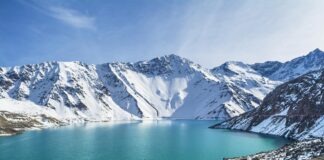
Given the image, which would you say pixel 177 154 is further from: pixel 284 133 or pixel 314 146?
pixel 284 133

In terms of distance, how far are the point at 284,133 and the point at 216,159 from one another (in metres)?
86.0

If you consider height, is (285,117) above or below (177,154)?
above

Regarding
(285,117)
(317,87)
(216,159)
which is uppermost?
(317,87)

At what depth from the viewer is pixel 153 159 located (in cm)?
10331

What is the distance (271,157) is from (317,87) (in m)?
136

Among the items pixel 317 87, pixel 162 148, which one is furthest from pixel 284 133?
pixel 162 148

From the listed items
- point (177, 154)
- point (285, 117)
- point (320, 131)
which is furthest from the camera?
point (285, 117)

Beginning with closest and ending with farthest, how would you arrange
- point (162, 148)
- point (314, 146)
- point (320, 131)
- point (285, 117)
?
point (314, 146) → point (162, 148) → point (320, 131) → point (285, 117)

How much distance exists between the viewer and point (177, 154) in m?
114

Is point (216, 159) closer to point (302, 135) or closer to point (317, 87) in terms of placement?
point (302, 135)

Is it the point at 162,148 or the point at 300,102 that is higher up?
the point at 300,102

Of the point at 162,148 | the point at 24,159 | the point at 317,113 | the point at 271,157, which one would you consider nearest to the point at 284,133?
the point at 317,113

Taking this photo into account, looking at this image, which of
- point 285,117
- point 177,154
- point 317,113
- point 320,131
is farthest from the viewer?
point 285,117

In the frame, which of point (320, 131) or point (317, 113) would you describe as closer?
point (320, 131)
